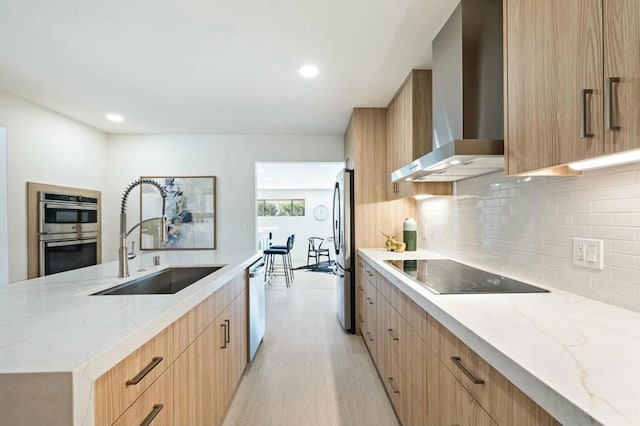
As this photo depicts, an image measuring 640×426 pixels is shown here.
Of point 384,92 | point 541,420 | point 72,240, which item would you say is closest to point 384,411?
point 541,420

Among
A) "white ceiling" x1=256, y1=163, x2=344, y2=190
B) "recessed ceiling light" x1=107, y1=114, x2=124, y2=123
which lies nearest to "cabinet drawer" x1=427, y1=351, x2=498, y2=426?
"recessed ceiling light" x1=107, y1=114, x2=124, y2=123

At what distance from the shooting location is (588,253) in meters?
1.29

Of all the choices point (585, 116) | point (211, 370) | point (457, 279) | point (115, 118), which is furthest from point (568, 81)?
point (115, 118)

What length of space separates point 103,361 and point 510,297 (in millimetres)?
1421

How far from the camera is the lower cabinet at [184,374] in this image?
89 cm

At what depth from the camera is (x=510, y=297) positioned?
1337 mm

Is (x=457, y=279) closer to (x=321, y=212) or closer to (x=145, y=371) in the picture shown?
(x=145, y=371)

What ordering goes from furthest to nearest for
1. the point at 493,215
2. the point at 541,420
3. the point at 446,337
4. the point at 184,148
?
the point at 184,148 → the point at 493,215 → the point at 446,337 → the point at 541,420

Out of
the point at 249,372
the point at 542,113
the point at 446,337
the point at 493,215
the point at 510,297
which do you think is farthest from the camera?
the point at 249,372

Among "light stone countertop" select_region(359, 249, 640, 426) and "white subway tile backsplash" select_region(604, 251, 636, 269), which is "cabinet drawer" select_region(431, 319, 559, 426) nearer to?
"light stone countertop" select_region(359, 249, 640, 426)

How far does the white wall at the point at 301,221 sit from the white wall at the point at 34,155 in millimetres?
6600

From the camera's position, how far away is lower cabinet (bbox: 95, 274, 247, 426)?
2.91 feet

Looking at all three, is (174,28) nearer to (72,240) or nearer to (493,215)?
(493,215)

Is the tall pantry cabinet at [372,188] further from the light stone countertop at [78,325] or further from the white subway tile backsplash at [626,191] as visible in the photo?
the white subway tile backsplash at [626,191]
